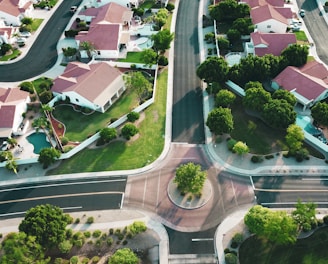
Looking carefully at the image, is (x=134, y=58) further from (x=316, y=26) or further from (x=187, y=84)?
(x=316, y=26)

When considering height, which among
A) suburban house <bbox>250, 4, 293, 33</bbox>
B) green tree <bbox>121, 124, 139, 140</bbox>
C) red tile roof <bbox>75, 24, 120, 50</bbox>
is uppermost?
suburban house <bbox>250, 4, 293, 33</bbox>

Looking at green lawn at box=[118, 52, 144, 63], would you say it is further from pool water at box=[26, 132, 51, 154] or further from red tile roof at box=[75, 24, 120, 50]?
pool water at box=[26, 132, 51, 154]

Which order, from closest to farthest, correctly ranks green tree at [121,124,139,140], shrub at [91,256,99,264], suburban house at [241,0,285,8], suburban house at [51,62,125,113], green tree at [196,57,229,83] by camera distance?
shrub at [91,256,99,264] < green tree at [121,124,139,140] < suburban house at [51,62,125,113] < green tree at [196,57,229,83] < suburban house at [241,0,285,8]

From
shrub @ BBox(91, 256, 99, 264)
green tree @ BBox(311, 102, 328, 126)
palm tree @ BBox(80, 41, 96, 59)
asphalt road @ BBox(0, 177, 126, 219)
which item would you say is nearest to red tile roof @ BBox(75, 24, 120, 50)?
palm tree @ BBox(80, 41, 96, 59)

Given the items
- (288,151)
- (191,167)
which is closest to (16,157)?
(191,167)

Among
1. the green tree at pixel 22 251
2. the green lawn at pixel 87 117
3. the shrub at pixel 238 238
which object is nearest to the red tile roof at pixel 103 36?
the green lawn at pixel 87 117

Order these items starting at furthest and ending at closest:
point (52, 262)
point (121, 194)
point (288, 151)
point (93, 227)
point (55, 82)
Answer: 1. point (55, 82)
2. point (288, 151)
3. point (121, 194)
4. point (93, 227)
5. point (52, 262)

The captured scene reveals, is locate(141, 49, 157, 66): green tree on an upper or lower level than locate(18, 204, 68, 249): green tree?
upper

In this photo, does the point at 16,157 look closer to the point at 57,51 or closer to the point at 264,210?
the point at 57,51

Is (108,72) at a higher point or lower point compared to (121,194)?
higher
